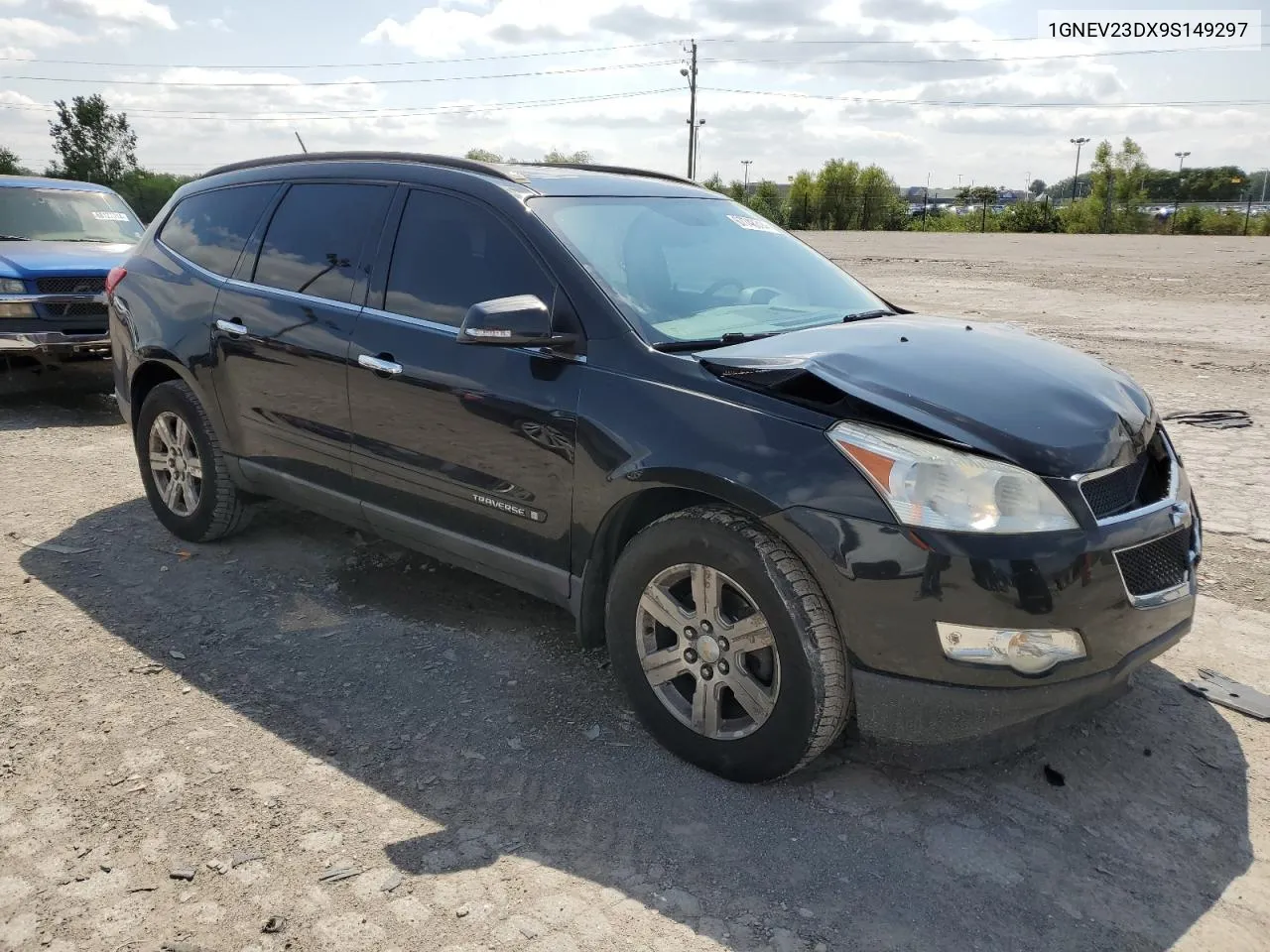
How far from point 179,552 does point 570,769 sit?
289cm

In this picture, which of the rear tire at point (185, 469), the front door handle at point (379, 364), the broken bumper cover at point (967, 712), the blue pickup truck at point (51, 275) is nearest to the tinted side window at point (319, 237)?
the front door handle at point (379, 364)

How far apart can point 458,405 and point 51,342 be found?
655cm

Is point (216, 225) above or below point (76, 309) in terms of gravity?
above

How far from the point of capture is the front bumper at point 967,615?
257 centimetres

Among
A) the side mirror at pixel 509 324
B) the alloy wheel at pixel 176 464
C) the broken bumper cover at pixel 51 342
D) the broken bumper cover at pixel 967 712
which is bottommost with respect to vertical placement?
the broken bumper cover at pixel 967 712

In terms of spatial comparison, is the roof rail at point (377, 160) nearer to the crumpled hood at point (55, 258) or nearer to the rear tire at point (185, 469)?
the rear tire at point (185, 469)

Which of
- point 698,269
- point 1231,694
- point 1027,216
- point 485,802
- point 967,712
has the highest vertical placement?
point 1027,216

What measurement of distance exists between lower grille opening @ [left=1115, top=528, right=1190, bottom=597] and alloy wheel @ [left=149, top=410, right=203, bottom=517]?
4.14m

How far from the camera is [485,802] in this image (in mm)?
3014

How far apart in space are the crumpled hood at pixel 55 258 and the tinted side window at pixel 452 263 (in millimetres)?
5887

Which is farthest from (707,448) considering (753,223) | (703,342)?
(753,223)

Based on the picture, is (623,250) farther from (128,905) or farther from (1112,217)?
(1112,217)

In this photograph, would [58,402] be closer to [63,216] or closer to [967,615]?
[63,216]

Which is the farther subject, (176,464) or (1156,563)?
(176,464)
